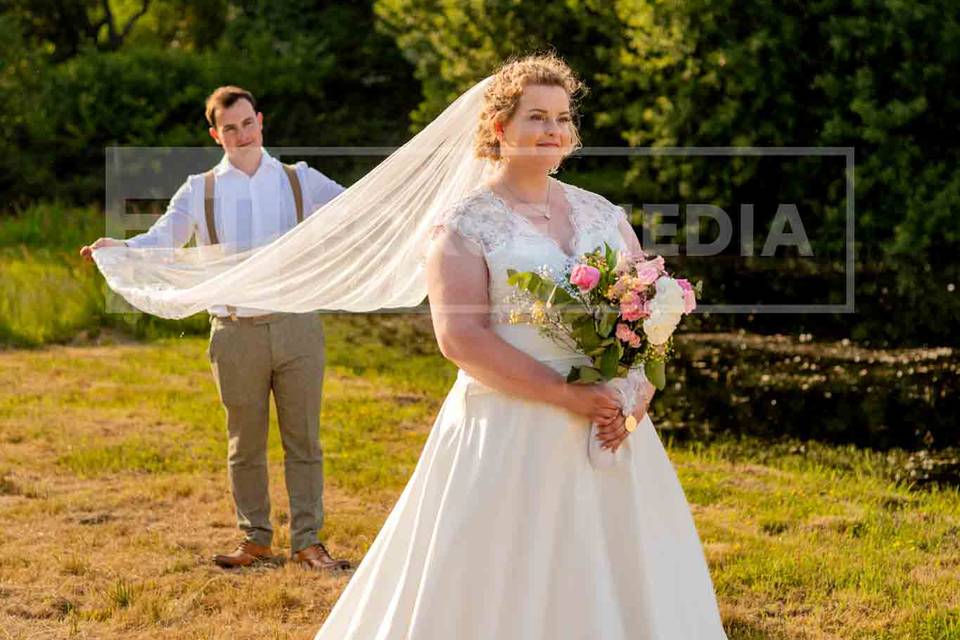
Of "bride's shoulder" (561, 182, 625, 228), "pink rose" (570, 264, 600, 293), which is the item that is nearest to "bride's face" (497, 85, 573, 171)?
"bride's shoulder" (561, 182, 625, 228)

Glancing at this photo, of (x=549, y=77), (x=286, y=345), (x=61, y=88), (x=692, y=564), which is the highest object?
(x=61, y=88)

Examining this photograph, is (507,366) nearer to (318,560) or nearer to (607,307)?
(607,307)

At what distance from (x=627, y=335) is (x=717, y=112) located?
15.3m

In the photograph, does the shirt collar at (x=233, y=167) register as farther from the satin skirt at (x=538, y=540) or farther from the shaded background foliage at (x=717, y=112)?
the shaded background foliage at (x=717, y=112)

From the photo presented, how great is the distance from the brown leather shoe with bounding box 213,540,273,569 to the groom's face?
5.41 ft

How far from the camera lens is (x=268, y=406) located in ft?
19.2

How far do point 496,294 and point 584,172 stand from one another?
1842 centimetres

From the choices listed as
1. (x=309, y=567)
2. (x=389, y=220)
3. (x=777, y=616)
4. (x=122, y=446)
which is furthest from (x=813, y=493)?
(x=122, y=446)

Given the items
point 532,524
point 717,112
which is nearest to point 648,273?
point 532,524

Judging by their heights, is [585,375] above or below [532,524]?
above

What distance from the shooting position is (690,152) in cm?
Result: 1855

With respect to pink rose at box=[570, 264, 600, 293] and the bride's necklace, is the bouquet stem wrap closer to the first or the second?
pink rose at box=[570, 264, 600, 293]

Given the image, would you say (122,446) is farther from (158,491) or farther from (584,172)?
(584,172)

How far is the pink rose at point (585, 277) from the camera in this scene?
145 inches
